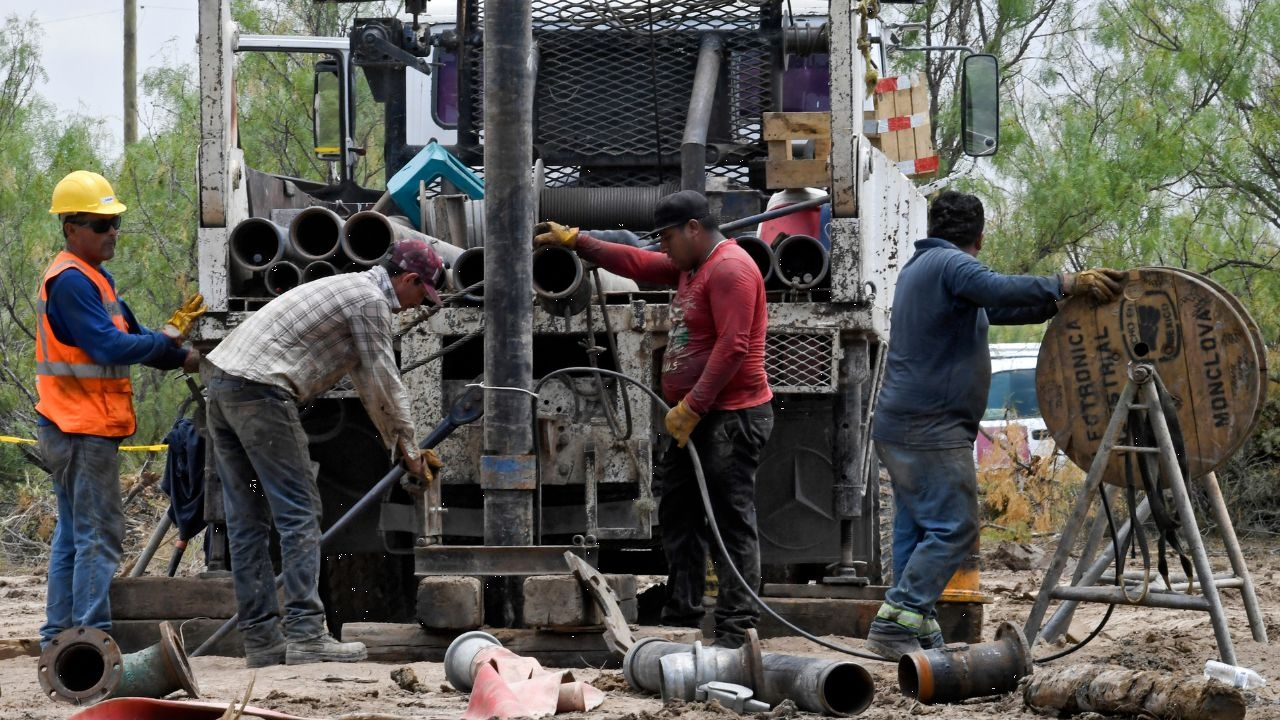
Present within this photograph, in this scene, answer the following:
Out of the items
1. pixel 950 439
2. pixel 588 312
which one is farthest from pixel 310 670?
pixel 950 439

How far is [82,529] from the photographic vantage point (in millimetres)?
6484

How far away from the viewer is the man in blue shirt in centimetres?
610

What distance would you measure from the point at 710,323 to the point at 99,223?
2384 mm

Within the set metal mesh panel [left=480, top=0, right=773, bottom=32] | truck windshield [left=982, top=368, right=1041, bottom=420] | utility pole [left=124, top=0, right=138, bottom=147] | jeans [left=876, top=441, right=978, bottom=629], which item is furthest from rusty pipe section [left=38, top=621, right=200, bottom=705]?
utility pole [left=124, top=0, right=138, bottom=147]

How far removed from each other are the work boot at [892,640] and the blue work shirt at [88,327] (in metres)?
2.86

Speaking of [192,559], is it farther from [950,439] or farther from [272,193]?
[950,439]

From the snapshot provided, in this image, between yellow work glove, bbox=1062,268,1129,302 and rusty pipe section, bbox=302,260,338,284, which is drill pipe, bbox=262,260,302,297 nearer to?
rusty pipe section, bbox=302,260,338,284

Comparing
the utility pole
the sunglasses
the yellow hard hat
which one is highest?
the utility pole

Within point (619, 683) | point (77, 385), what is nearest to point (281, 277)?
point (77, 385)

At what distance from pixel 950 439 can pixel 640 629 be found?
4.30 feet

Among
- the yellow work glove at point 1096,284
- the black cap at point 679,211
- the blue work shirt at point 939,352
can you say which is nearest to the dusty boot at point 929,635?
the blue work shirt at point 939,352

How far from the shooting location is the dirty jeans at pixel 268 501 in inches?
251

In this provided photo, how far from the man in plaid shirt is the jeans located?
1721 mm

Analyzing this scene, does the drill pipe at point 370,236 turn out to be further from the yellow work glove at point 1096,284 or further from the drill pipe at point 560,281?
the yellow work glove at point 1096,284
